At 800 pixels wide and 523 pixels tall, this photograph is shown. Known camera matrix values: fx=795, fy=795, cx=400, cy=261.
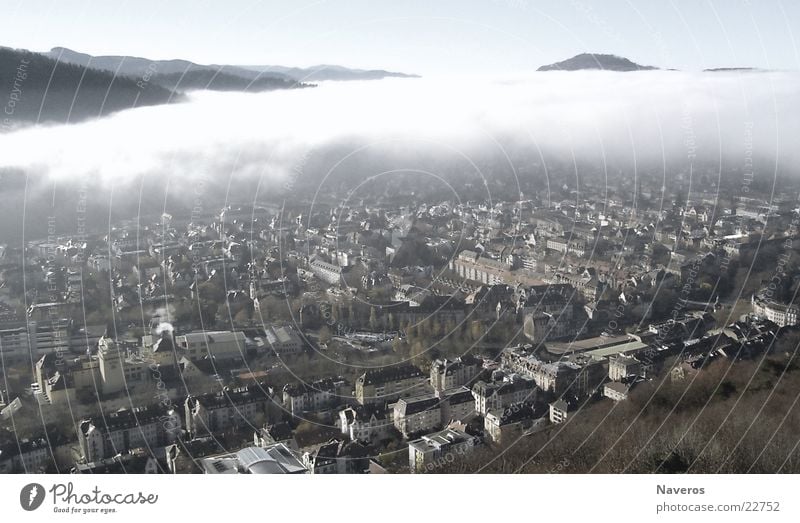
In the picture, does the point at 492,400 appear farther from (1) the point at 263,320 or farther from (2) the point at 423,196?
(2) the point at 423,196

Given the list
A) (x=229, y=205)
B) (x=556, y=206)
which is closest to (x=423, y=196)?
(x=556, y=206)

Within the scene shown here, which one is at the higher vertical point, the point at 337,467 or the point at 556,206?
the point at 556,206
